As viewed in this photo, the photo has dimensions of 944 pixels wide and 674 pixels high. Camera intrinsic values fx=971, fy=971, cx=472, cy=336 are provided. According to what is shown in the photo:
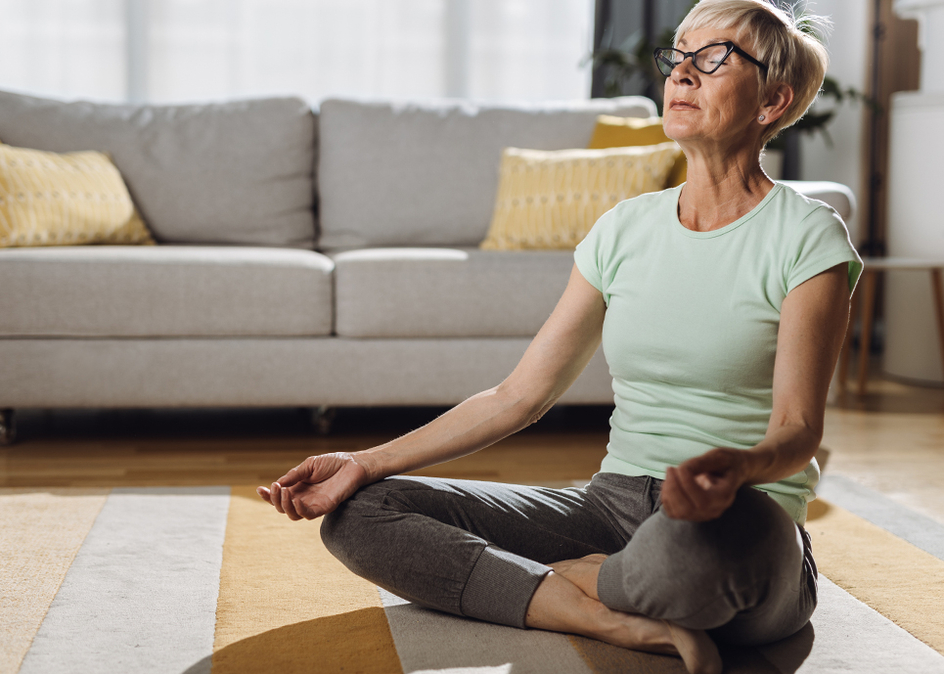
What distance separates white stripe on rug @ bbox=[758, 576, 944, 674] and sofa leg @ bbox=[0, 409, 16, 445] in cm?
186

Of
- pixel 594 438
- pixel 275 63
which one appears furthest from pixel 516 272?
pixel 275 63

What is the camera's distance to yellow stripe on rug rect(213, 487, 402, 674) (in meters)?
1.14

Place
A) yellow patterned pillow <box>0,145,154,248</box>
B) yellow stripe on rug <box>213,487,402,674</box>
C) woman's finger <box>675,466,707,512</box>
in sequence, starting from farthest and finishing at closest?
yellow patterned pillow <box>0,145,154,248</box>, yellow stripe on rug <box>213,487,402,674</box>, woman's finger <box>675,466,707,512</box>

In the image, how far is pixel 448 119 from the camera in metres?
2.96

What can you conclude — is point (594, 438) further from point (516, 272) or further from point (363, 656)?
point (363, 656)

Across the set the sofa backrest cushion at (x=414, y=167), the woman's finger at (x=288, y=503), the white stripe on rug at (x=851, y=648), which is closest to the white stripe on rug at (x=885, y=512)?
the white stripe on rug at (x=851, y=648)

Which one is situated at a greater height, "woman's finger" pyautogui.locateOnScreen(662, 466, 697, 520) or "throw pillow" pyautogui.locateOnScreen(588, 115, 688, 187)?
"throw pillow" pyautogui.locateOnScreen(588, 115, 688, 187)

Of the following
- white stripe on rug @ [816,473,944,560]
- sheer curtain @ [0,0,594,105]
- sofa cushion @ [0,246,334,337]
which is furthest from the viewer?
sheer curtain @ [0,0,594,105]

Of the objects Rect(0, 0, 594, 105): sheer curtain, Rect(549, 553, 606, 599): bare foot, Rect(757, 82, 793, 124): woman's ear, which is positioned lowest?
Rect(549, 553, 606, 599): bare foot

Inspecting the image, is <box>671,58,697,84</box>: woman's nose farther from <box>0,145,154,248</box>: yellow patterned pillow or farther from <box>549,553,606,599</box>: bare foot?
<box>0,145,154,248</box>: yellow patterned pillow

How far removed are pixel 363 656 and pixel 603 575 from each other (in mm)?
303

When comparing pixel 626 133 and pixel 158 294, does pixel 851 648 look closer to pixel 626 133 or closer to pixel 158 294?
pixel 158 294

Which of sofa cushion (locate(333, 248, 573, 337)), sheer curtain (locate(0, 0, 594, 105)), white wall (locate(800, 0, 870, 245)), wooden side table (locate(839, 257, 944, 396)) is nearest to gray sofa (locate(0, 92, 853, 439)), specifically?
sofa cushion (locate(333, 248, 573, 337))

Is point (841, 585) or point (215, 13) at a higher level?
point (215, 13)
